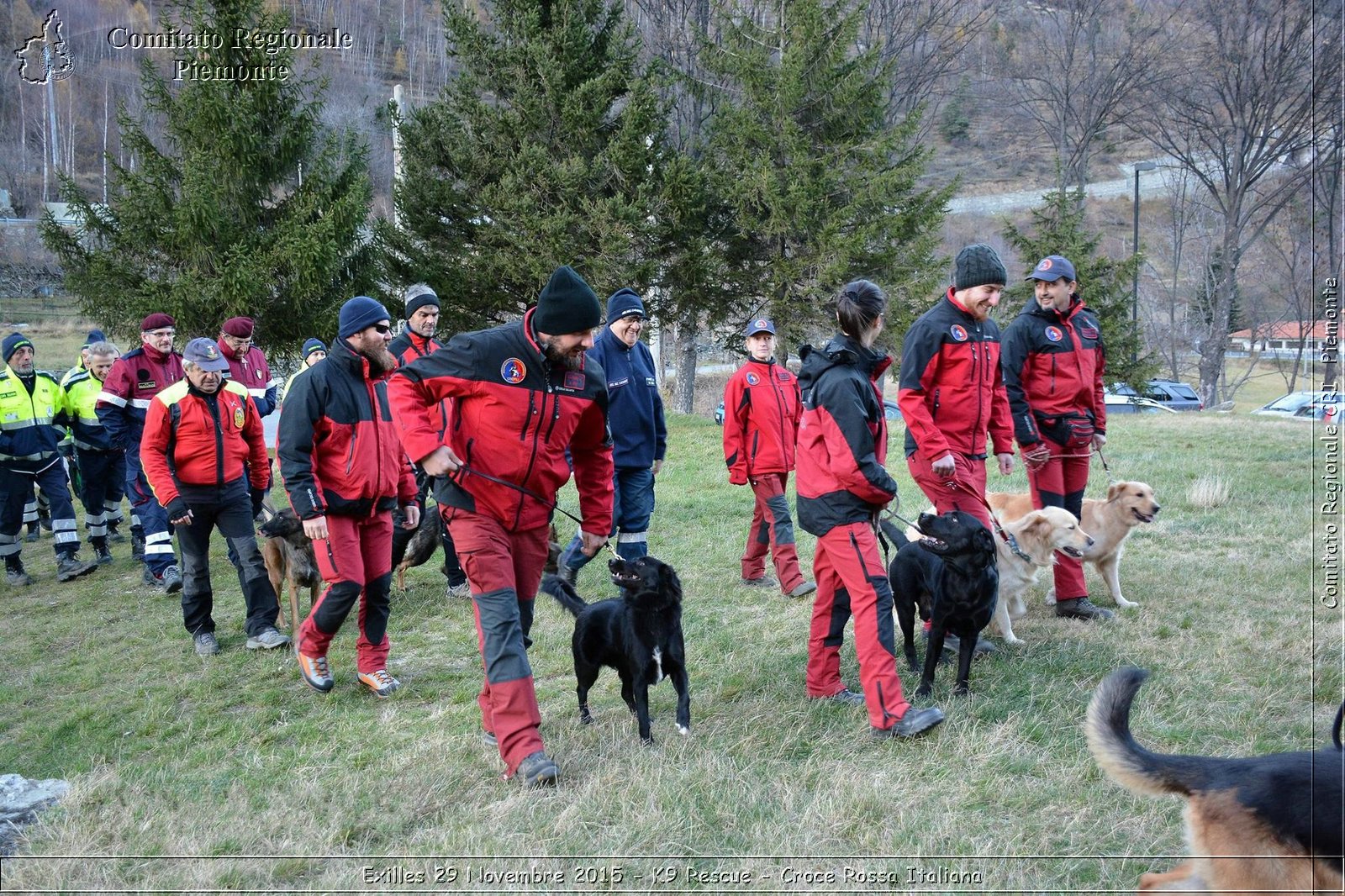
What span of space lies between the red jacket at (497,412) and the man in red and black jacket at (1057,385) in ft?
10.7

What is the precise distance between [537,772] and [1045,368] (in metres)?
4.20

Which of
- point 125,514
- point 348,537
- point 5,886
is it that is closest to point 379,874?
point 5,886

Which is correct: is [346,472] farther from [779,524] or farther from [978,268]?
[978,268]

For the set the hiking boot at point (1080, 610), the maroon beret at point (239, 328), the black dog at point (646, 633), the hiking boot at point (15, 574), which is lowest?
the hiking boot at point (15, 574)

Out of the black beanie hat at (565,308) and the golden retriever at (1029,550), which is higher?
the black beanie hat at (565,308)

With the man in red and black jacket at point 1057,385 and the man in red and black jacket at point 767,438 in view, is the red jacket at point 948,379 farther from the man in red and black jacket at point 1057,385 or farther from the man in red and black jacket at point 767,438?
the man in red and black jacket at point 767,438

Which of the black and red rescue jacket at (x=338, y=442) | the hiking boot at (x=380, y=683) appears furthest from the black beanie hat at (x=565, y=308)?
the hiking boot at (x=380, y=683)

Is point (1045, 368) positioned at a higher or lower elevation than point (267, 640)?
higher

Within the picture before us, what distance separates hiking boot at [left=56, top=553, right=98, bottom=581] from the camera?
9.09 m

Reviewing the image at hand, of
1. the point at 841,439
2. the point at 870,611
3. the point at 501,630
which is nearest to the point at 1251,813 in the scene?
the point at 870,611

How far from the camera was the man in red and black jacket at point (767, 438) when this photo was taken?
23.2ft

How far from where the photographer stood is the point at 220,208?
542 inches

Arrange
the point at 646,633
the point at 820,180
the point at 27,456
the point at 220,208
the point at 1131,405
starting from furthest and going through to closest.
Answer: the point at 1131,405, the point at 820,180, the point at 220,208, the point at 27,456, the point at 646,633

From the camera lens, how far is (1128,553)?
7.79 m
